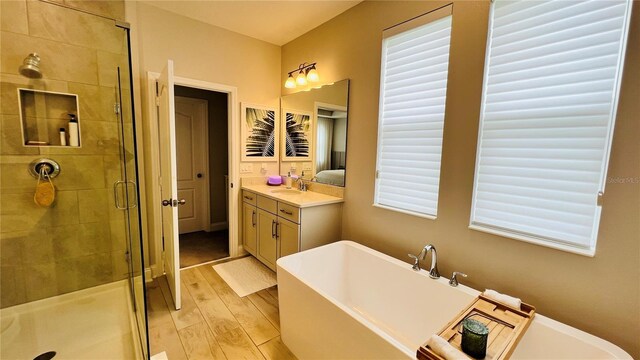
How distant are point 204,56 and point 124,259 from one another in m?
2.30

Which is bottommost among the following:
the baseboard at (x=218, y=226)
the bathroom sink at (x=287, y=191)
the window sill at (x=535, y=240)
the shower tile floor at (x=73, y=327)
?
the shower tile floor at (x=73, y=327)

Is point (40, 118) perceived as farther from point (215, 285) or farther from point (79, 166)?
point (215, 285)

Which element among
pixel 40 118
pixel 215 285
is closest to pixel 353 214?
pixel 215 285

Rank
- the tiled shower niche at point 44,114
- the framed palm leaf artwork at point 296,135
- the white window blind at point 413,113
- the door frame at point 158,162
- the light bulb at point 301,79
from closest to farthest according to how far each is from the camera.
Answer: the white window blind at point 413,113 → the tiled shower niche at point 44,114 → the door frame at point 158,162 → the light bulb at point 301,79 → the framed palm leaf artwork at point 296,135

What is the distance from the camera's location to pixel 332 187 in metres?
2.79

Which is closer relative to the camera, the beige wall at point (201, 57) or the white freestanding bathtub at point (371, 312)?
the white freestanding bathtub at point (371, 312)

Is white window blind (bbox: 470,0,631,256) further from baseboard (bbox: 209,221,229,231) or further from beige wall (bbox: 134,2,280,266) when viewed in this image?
baseboard (bbox: 209,221,229,231)

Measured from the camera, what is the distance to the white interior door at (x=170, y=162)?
2070 mm

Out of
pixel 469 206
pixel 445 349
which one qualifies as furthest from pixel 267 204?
pixel 445 349

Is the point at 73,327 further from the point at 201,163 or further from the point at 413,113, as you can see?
the point at 413,113

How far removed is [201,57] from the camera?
9.42ft

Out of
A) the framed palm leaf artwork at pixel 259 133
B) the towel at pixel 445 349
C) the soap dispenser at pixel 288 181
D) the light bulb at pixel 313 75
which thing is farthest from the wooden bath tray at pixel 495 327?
the framed palm leaf artwork at pixel 259 133

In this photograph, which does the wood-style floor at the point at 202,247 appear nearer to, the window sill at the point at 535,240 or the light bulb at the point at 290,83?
the light bulb at the point at 290,83

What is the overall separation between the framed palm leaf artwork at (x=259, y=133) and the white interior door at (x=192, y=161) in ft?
3.96
